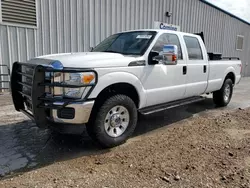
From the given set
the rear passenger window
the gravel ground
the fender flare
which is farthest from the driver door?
the gravel ground

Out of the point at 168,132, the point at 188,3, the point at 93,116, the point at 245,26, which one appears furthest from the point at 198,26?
the point at 93,116

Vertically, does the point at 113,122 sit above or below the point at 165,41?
below

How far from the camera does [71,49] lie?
9281 mm

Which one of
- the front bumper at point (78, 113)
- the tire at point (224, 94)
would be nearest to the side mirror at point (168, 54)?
A: the front bumper at point (78, 113)

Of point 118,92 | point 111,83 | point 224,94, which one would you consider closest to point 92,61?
point 111,83

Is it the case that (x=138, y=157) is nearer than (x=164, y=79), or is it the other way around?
(x=138, y=157)

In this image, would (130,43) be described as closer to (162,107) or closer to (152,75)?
(152,75)

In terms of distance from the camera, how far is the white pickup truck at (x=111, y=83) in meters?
3.32

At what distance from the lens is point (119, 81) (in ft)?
12.3

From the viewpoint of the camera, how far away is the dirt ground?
2.83 meters

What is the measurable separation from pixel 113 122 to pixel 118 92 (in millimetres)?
497

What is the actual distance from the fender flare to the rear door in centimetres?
148

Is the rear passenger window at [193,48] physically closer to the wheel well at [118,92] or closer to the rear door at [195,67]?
the rear door at [195,67]

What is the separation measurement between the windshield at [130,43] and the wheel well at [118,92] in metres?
0.68
